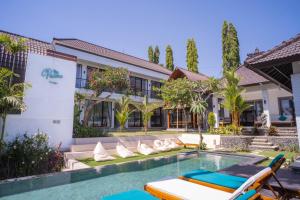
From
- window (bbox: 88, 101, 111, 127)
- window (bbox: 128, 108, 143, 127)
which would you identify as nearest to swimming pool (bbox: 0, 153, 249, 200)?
window (bbox: 88, 101, 111, 127)

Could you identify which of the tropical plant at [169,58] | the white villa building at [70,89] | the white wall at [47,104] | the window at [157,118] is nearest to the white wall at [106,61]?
the white villa building at [70,89]

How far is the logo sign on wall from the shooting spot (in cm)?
1187

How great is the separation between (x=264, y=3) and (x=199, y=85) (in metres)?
8.09

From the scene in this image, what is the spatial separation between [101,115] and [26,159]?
15.4 meters

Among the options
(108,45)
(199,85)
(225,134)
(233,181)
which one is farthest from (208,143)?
(108,45)

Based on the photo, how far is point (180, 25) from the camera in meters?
15.6

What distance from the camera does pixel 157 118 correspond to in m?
30.8

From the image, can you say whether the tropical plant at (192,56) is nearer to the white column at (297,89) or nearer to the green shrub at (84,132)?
the green shrub at (84,132)

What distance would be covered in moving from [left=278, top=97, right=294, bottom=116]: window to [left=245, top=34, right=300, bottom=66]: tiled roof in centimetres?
1480

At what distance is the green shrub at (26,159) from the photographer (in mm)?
8414

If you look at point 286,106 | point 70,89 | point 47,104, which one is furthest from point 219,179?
point 286,106

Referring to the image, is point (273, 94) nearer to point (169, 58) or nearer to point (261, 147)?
point (261, 147)

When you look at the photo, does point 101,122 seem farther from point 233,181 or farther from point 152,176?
point 233,181

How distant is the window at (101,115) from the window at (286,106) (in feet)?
64.9
